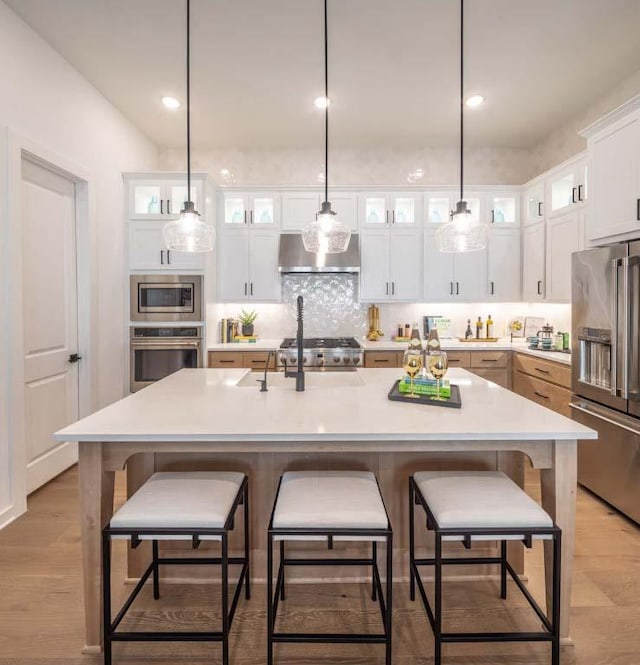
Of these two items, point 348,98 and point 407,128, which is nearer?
point 348,98

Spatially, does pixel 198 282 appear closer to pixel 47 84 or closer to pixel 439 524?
pixel 47 84

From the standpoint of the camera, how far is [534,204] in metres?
4.55

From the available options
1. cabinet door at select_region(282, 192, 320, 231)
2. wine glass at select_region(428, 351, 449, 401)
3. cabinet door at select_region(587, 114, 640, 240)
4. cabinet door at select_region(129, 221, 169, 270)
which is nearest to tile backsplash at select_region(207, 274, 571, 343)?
cabinet door at select_region(282, 192, 320, 231)

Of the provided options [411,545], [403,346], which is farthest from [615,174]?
[411,545]

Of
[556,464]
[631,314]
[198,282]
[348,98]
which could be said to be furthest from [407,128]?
[556,464]

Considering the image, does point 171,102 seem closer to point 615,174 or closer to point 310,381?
point 310,381

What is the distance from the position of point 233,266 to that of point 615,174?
3.44 meters

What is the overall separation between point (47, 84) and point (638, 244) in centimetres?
399

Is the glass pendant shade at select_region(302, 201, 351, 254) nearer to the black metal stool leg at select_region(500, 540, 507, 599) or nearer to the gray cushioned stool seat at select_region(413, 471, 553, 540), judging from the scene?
the gray cushioned stool seat at select_region(413, 471, 553, 540)

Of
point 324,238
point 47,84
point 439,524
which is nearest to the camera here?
point 439,524

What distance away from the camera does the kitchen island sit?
158cm

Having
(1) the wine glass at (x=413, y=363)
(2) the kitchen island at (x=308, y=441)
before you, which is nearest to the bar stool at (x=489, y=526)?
(2) the kitchen island at (x=308, y=441)

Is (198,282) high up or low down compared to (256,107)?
down

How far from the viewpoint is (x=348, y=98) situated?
12.8 ft
